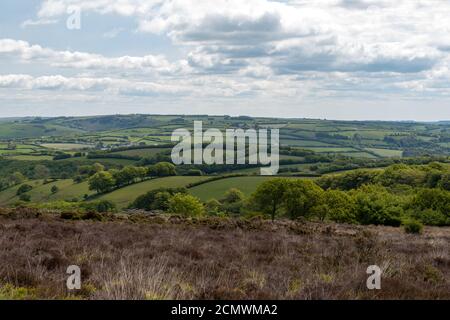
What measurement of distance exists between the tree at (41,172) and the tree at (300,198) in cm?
9862

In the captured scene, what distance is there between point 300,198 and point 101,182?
200 ft

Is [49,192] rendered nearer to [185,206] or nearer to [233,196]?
[233,196]

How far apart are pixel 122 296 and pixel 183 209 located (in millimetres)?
50283

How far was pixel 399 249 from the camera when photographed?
47.3 feet

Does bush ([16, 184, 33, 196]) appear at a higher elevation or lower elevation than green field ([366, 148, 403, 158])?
lower

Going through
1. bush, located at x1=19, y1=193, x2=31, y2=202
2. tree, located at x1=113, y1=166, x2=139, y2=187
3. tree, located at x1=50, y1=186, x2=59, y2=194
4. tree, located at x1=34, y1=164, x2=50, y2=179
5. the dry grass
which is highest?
the dry grass

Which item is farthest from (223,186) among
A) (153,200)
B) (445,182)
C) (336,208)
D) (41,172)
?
(41,172)

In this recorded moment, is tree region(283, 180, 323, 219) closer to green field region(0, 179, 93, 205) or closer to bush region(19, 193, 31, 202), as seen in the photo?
green field region(0, 179, 93, 205)

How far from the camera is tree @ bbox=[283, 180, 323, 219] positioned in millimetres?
48312

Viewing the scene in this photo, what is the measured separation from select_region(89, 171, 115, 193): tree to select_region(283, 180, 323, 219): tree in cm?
5859

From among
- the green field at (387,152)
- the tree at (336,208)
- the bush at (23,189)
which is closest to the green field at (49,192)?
the bush at (23,189)

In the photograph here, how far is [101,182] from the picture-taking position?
321 feet

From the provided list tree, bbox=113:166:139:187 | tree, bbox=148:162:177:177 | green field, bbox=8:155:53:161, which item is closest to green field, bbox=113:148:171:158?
tree, bbox=148:162:177:177
